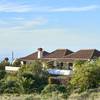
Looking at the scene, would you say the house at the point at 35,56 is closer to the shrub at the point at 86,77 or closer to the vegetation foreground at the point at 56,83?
the vegetation foreground at the point at 56,83

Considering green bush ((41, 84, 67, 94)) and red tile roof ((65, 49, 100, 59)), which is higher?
red tile roof ((65, 49, 100, 59))

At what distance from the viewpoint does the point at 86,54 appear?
61938 mm

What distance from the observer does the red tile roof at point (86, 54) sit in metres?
60.9

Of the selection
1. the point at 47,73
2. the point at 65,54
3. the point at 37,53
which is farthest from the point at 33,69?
the point at 37,53

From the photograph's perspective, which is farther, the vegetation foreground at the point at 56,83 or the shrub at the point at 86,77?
the shrub at the point at 86,77

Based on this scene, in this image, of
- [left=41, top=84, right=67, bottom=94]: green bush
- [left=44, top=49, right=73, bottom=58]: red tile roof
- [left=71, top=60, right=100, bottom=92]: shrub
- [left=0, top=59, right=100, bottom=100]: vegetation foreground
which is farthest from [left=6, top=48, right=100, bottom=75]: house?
[left=71, top=60, right=100, bottom=92]: shrub

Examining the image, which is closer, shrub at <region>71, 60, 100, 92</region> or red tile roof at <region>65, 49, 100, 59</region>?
shrub at <region>71, 60, 100, 92</region>

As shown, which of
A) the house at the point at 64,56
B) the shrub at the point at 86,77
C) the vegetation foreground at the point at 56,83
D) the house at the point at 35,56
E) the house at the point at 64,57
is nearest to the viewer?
the vegetation foreground at the point at 56,83

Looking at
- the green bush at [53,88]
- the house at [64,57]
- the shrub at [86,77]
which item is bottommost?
the green bush at [53,88]

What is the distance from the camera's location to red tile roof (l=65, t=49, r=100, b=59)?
60.9 meters

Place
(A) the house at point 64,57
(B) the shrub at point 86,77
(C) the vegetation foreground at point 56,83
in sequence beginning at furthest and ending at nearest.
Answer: (A) the house at point 64,57 < (B) the shrub at point 86,77 < (C) the vegetation foreground at point 56,83

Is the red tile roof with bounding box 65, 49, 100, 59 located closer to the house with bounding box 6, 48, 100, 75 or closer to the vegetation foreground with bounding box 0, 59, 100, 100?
the house with bounding box 6, 48, 100, 75

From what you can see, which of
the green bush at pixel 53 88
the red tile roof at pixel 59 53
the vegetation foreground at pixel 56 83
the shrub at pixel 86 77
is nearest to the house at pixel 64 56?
the red tile roof at pixel 59 53

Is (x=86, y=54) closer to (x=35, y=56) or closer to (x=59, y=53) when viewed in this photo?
(x=59, y=53)
